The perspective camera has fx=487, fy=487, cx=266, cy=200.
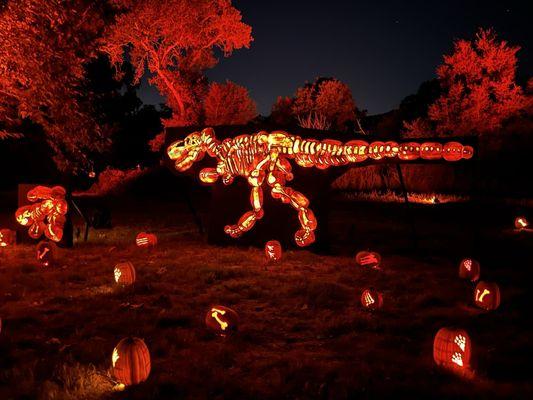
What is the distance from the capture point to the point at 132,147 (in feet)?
143

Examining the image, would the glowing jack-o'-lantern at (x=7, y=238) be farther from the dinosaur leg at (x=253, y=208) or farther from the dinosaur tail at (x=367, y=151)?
the dinosaur tail at (x=367, y=151)

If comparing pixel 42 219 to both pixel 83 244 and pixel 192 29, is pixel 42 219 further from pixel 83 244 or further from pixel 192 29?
pixel 192 29

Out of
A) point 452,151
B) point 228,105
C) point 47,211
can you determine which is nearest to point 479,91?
point 228,105

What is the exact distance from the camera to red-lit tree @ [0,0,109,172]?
8719 millimetres

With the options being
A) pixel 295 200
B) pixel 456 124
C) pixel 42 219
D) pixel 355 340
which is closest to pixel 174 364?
pixel 355 340

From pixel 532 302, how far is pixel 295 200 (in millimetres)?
5045

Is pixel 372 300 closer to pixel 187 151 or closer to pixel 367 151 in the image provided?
pixel 367 151

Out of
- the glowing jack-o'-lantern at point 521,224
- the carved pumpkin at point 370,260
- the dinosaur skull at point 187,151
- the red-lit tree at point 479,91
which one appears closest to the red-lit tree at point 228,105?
the red-lit tree at point 479,91

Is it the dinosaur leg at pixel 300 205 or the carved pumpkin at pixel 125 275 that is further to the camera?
the dinosaur leg at pixel 300 205

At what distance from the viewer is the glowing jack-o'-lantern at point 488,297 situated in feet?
22.1

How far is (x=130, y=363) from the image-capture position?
446 cm

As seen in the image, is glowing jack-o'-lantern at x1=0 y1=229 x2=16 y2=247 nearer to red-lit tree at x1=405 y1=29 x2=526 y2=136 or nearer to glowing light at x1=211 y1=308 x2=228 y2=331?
glowing light at x1=211 y1=308 x2=228 y2=331

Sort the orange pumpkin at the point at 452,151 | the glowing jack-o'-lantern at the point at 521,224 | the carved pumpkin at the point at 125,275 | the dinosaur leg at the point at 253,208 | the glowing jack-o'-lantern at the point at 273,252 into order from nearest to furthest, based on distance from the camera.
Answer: the carved pumpkin at the point at 125,275
the orange pumpkin at the point at 452,151
the glowing jack-o'-lantern at the point at 273,252
the dinosaur leg at the point at 253,208
the glowing jack-o'-lantern at the point at 521,224

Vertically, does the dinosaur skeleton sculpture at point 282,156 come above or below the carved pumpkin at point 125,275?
above
